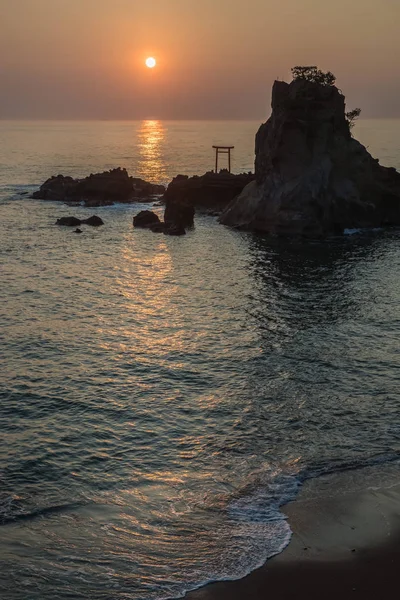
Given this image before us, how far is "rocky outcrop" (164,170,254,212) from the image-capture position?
346ft

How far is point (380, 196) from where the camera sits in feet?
277

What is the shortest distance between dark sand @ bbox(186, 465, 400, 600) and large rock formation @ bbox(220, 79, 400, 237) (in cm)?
5767

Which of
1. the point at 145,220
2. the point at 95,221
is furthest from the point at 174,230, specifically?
the point at 95,221

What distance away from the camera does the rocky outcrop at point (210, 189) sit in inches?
4151

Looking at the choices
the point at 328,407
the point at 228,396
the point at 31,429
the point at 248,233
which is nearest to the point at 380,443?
the point at 328,407

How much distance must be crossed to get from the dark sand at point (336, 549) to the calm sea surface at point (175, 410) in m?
0.73

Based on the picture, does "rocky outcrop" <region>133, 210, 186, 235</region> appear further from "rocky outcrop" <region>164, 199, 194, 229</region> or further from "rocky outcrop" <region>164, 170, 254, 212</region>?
"rocky outcrop" <region>164, 170, 254, 212</region>

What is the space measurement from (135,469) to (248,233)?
5961 cm

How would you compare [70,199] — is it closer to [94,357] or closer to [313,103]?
[313,103]

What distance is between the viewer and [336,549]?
19.8 metres

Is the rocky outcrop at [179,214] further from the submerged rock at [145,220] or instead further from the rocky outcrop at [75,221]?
the rocky outcrop at [75,221]

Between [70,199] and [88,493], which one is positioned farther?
[70,199]

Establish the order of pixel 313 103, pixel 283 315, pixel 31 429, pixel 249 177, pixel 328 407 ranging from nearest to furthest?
pixel 31 429 < pixel 328 407 < pixel 283 315 < pixel 313 103 < pixel 249 177

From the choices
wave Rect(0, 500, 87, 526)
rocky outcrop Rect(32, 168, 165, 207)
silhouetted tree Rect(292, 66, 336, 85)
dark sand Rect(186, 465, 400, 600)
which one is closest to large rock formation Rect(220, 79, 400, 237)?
silhouetted tree Rect(292, 66, 336, 85)
